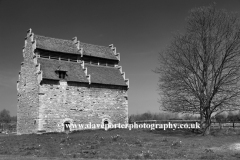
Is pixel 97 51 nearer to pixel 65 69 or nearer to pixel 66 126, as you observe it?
Result: pixel 65 69

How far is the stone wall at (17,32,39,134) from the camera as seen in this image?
1388 inches

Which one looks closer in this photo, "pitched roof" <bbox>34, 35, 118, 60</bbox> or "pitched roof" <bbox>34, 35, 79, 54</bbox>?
"pitched roof" <bbox>34, 35, 79, 54</bbox>

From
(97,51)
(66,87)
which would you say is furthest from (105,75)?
(66,87)

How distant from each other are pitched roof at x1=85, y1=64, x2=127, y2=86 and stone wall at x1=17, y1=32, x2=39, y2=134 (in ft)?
25.4

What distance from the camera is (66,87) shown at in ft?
119

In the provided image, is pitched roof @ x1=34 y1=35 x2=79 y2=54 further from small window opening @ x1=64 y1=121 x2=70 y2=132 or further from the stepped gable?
small window opening @ x1=64 y1=121 x2=70 y2=132

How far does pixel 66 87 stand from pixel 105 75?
22.9ft

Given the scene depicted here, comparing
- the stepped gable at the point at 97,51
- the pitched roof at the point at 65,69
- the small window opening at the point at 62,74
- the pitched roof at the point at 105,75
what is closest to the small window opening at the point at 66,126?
the pitched roof at the point at 65,69

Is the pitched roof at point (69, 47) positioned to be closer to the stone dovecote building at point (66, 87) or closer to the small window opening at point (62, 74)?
the stone dovecote building at point (66, 87)

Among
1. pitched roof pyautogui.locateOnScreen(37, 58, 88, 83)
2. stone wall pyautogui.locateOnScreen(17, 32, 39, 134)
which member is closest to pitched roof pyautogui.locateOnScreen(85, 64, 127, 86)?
pitched roof pyautogui.locateOnScreen(37, 58, 88, 83)

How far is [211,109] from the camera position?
2956 cm

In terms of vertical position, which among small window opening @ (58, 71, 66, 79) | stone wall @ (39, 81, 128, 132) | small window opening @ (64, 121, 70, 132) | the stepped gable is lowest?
small window opening @ (64, 121, 70, 132)

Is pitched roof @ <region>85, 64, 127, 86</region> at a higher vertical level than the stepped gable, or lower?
lower

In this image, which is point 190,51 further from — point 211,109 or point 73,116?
point 73,116
